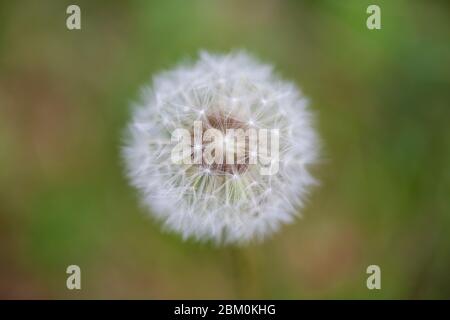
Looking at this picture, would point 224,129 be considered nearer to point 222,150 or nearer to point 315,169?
point 222,150

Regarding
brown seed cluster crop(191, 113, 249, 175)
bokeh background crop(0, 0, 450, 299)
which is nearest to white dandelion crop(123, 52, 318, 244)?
brown seed cluster crop(191, 113, 249, 175)

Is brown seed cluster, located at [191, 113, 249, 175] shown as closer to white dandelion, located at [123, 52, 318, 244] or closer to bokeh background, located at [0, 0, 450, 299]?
white dandelion, located at [123, 52, 318, 244]

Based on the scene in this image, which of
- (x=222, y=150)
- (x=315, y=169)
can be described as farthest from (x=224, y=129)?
(x=315, y=169)

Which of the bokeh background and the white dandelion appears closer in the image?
the white dandelion

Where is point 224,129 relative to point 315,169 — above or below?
above

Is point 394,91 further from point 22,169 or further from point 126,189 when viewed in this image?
point 22,169
